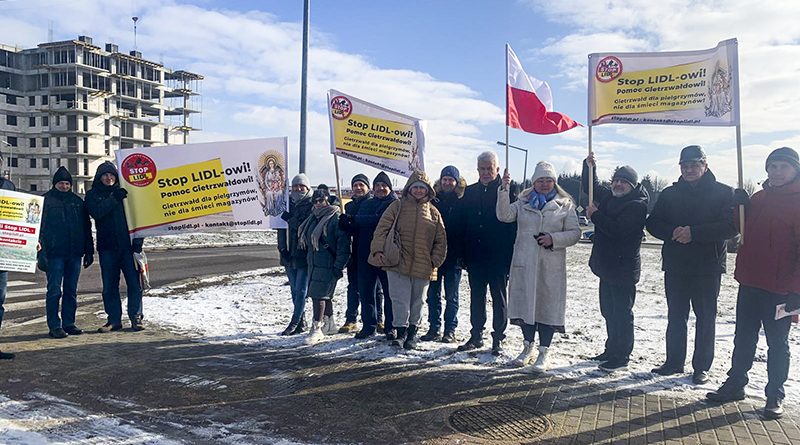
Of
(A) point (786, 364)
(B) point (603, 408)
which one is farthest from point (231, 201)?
(A) point (786, 364)

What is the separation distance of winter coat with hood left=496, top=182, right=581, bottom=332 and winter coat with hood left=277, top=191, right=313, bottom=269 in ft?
8.44

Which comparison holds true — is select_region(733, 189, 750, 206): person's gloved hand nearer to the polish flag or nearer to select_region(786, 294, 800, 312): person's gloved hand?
select_region(786, 294, 800, 312): person's gloved hand

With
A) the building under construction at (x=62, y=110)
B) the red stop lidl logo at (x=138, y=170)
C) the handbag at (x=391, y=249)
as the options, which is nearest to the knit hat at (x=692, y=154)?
the handbag at (x=391, y=249)

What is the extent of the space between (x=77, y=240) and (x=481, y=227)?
4.97 metres

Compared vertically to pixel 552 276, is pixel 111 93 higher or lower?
higher

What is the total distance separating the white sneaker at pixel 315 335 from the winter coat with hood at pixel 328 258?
390mm

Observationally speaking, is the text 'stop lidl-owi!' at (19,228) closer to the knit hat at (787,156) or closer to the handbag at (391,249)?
the handbag at (391,249)

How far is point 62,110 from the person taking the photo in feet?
251

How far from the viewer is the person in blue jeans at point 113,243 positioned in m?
7.18

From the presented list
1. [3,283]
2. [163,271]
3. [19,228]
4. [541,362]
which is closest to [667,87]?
[541,362]

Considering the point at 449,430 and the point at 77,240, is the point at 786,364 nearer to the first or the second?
the point at 449,430

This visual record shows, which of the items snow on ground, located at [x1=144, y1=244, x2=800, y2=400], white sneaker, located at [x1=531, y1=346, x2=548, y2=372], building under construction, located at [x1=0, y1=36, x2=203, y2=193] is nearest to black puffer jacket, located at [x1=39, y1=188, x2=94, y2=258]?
snow on ground, located at [x1=144, y1=244, x2=800, y2=400]

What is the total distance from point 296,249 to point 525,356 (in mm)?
3082

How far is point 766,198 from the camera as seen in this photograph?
4910mm
